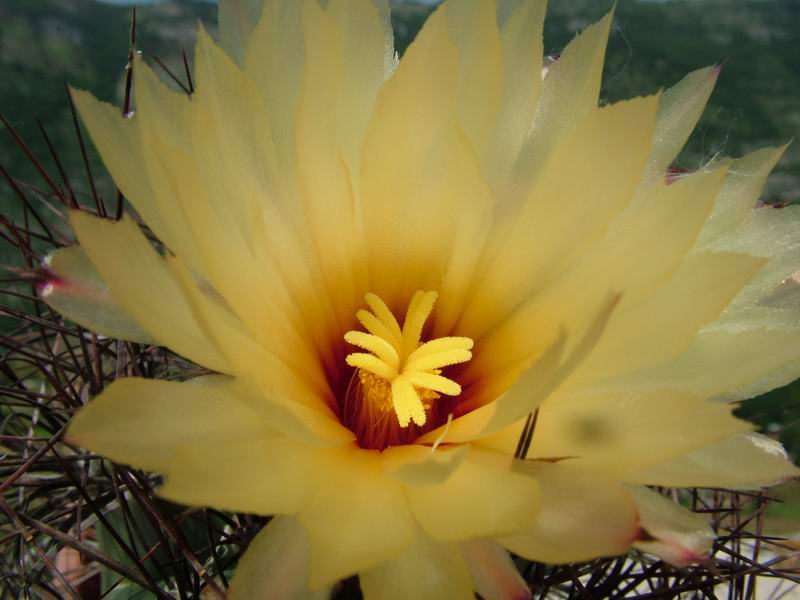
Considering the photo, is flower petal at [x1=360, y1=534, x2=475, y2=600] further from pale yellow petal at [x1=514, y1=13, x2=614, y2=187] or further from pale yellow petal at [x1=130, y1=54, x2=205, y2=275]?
pale yellow petal at [x1=514, y1=13, x2=614, y2=187]

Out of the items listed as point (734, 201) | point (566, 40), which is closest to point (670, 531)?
point (734, 201)

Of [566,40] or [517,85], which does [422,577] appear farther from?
[566,40]

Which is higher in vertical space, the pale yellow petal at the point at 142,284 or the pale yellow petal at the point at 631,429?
the pale yellow petal at the point at 142,284

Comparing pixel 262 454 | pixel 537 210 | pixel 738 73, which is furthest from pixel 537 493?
pixel 738 73

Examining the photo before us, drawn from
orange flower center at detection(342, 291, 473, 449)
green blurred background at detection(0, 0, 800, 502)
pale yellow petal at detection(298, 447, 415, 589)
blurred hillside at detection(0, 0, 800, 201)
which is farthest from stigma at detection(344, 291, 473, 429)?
blurred hillside at detection(0, 0, 800, 201)

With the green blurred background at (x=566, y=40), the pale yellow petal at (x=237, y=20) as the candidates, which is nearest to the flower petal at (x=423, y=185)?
the pale yellow petal at (x=237, y=20)

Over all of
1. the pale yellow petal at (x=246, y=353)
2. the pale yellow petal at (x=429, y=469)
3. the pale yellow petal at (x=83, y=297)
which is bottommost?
the pale yellow petal at (x=429, y=469)

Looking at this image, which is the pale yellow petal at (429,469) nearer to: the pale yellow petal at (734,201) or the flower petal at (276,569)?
the flower petal at (276,569)
